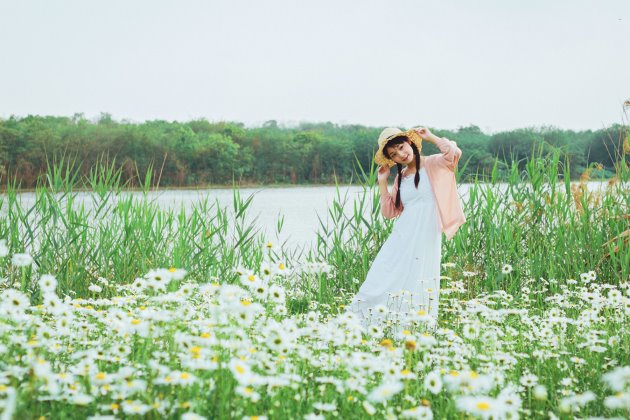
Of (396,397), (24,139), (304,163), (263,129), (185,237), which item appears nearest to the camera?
(396,397)

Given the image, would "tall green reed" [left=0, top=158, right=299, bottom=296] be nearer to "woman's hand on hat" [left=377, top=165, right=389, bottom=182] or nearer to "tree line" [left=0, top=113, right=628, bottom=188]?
"woman's hand on hat" [left=377, top=165, right=389, bottom=182]

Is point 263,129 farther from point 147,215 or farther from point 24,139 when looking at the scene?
point 147,215

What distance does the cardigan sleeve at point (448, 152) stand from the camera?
4719 millimetres

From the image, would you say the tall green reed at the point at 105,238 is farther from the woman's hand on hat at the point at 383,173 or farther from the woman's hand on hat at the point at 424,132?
the woman's hand on hat at the point at 424,132

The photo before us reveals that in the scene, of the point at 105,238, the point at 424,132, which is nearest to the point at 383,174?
the point at 424,132

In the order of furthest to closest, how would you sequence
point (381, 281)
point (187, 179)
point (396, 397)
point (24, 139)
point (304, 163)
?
point (304, 163)
point (187, 179)
point (24, 139)
point (381, 281)
point (396, 397)

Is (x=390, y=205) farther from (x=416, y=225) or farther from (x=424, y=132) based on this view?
(x=424, y=132)

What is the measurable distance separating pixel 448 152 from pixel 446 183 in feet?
0.77

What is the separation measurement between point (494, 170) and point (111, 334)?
4.25 m

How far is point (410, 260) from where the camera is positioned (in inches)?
188

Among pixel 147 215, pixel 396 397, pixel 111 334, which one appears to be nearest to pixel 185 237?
pixel 147 215

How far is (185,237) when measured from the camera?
19.1 ft

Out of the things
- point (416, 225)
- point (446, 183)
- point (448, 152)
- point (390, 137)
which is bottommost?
point (416, 225)

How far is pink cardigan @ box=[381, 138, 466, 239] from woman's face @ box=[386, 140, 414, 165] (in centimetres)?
14
